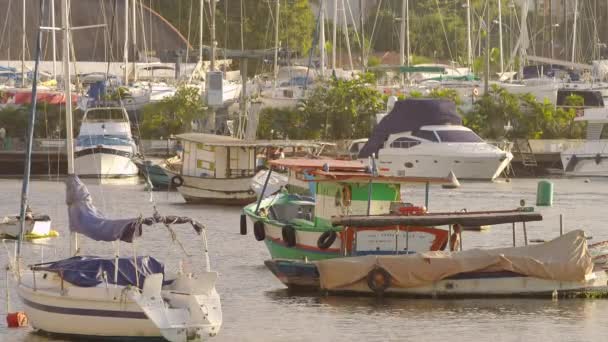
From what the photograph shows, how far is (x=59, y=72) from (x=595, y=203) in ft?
174

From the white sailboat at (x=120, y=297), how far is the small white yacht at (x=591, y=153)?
59462 millimetres

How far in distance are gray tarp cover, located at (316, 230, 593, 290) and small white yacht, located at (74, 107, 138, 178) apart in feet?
155

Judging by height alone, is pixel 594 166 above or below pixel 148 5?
below

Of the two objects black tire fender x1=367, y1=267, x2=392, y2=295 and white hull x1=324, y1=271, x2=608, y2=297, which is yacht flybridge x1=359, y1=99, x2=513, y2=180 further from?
black tire fender x1=367, y1=267, x2=392, y2=295

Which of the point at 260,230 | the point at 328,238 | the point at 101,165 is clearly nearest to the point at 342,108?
the point at 101,165

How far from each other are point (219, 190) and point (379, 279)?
30.4 metres

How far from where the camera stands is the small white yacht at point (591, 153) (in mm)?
90812

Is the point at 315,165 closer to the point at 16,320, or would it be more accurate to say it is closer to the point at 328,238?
the point at 328,238

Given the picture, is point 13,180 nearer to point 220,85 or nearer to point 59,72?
point 220,85

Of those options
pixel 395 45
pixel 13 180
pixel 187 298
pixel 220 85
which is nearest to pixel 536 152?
pixel 220 85

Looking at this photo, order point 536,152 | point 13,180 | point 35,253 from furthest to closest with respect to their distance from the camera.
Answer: point 536,152 < point 13,180 < point 35,253

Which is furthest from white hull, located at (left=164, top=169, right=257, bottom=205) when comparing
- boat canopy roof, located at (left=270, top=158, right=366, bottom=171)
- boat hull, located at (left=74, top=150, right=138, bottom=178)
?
boat canopy roof, located at (left=270, top=158, right=366, bottom=171)

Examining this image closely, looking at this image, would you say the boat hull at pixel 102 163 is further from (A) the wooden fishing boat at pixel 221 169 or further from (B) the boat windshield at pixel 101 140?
(A) the wooden fishing boat at pixel 221 169

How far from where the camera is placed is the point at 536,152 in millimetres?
97312
